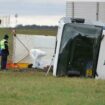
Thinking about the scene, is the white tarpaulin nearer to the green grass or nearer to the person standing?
the person standing

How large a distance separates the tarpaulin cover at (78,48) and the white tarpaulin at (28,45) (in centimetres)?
727

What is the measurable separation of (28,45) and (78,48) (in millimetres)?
8484

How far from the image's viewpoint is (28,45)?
3042 centimetres

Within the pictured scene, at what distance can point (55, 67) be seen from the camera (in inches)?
882

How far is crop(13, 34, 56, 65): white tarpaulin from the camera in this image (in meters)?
29.9

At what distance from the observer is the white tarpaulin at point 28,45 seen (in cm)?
2989

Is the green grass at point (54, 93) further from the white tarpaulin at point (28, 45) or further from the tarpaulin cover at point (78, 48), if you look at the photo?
the white tarpaulin at point (28, 45)

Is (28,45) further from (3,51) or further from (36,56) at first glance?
(3,51)

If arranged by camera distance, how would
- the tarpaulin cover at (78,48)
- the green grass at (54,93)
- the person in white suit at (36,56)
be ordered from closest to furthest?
the green grass at (54,93) < the tarpaulin cover at (78,48) < the person in white suit at (36,56)

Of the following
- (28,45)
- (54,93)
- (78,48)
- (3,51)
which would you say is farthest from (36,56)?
(54,93)

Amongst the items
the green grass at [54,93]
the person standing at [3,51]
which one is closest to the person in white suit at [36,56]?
the person standing at [3,51]

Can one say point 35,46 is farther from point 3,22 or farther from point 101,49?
point 3,22

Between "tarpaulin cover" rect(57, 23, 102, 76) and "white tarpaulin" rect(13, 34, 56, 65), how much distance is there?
23.9 ft

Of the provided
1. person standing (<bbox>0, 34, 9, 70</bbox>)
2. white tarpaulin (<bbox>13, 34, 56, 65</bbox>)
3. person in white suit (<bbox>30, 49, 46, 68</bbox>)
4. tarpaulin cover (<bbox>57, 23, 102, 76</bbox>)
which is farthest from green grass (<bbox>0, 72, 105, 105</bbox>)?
white tarpaulin (<bbox>13, 34, 56, 65</bbox>)
